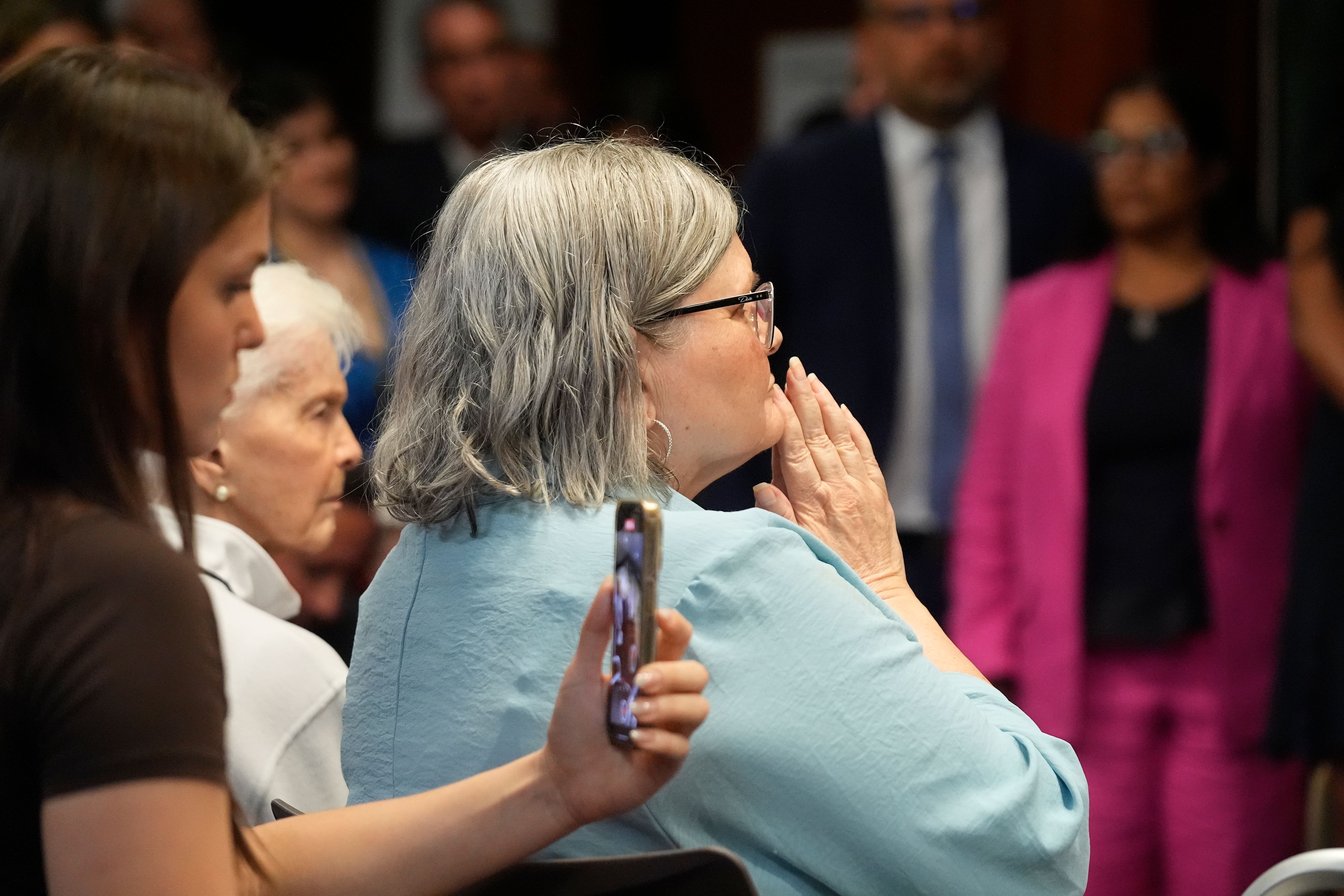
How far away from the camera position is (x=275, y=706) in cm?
177

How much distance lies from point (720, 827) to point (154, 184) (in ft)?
2.24

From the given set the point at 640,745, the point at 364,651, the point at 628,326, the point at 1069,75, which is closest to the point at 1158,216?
the point at 1069,75

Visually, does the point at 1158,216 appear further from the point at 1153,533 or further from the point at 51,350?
the point at 51,350

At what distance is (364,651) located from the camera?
151 centimetres

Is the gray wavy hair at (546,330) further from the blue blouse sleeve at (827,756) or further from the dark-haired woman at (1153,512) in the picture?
the dark-haired woman at (1153,512)

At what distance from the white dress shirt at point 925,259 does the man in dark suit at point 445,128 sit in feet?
3.56

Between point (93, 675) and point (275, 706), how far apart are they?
0.79 metres

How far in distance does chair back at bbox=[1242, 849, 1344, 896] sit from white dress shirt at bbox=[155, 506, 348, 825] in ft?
3.17

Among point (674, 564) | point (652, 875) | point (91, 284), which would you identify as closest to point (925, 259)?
point (674, 564)

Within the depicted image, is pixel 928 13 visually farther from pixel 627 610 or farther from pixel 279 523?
pixel 627 610

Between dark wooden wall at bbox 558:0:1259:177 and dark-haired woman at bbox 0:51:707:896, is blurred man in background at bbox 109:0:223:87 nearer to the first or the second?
dark wooden wall at bbox 558:0:1259:177

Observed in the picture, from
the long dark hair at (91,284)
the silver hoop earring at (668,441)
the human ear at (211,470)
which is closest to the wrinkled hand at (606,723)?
the long dark hair at (91,284)

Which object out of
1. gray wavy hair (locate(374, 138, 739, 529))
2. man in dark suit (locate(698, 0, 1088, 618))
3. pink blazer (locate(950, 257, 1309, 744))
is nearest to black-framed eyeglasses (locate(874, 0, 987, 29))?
man in dark suit (locate(698, 0, 1088, 618))

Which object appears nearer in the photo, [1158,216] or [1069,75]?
[1158,216]
